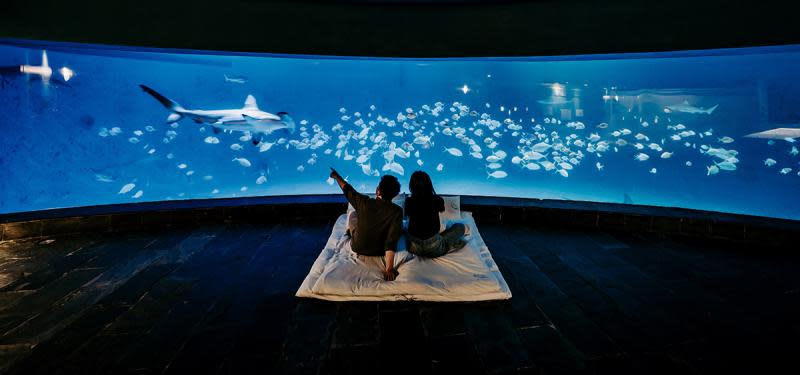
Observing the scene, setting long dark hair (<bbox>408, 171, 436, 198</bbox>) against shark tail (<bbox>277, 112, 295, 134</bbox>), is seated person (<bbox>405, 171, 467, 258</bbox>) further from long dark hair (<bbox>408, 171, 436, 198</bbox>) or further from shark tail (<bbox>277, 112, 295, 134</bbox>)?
shark tail (<bbox>277, 112, 295, 134</bbox>)

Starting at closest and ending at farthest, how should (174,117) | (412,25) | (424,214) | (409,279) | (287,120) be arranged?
(409,279)
(424,214)
(412,25)
(174,117)
(287,120)

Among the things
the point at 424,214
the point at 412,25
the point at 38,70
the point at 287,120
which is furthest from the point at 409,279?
the point at 38,70

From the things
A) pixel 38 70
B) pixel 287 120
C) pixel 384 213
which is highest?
pixel 38 70

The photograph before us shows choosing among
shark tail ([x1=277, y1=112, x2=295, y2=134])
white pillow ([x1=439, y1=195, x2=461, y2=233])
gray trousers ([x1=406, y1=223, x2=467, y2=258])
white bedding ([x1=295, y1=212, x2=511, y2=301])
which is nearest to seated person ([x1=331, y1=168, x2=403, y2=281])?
white bedding ([x1=295, y1=212, x2=511, y2=301])

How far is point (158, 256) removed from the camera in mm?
4004

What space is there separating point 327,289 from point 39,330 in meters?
2.18

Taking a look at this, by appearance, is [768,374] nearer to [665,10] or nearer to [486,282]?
[486,282]

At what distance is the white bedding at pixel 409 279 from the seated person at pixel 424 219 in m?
0.10

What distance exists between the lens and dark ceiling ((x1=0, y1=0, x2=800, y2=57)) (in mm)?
4367

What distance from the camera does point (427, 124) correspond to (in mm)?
34062

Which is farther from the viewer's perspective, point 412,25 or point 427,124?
point 427,124

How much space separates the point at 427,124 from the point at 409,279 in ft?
105

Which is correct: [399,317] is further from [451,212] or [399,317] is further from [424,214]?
[451,212]

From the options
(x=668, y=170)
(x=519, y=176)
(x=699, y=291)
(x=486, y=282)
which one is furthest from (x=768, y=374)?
(x=668, y=170)
